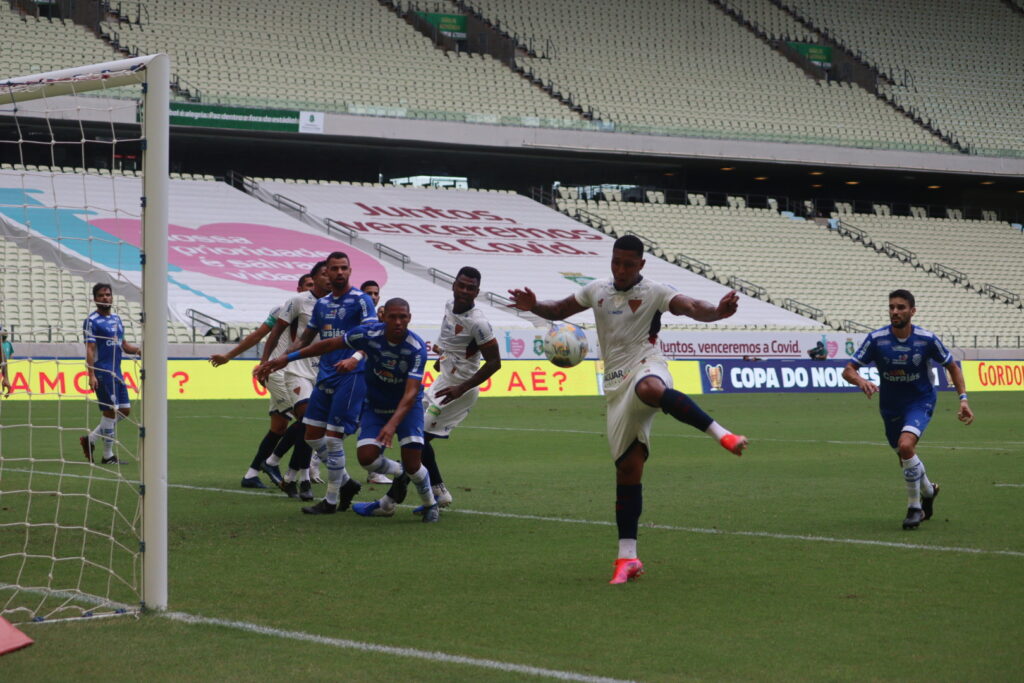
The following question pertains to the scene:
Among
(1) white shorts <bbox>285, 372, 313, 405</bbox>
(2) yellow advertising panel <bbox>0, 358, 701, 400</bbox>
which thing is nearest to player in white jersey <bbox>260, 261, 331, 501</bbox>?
(1) white shorts <bbox>285, 372, 313, 405</bbox>

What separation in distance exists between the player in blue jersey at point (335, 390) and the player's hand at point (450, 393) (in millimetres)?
671

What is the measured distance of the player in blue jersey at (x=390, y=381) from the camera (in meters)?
10.6

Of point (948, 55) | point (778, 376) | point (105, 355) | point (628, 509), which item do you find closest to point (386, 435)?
point (628, 509)

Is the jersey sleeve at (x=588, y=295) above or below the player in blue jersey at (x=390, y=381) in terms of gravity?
above

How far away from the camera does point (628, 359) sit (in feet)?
26.8

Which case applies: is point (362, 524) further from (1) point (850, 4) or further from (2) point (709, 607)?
(1) point (850, 4)

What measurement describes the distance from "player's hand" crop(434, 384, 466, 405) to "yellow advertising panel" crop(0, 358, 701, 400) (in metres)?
10.2

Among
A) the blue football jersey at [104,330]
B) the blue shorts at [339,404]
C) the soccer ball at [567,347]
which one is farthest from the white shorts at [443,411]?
the blue football jersey at [104,330]

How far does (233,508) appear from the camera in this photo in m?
11.6

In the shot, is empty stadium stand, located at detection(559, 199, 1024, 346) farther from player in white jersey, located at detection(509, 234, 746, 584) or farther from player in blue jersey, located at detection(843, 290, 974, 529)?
player in white jersey, located at detection(509, 234, 746, 584)

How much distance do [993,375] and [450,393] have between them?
2908cm

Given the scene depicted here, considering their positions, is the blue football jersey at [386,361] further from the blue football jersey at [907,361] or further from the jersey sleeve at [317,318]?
the blue football jersey at [907,361]

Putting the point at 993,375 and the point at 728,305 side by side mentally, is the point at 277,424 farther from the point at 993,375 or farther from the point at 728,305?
the point at 993,375

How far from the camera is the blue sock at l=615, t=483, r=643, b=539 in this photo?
26.6 ft
